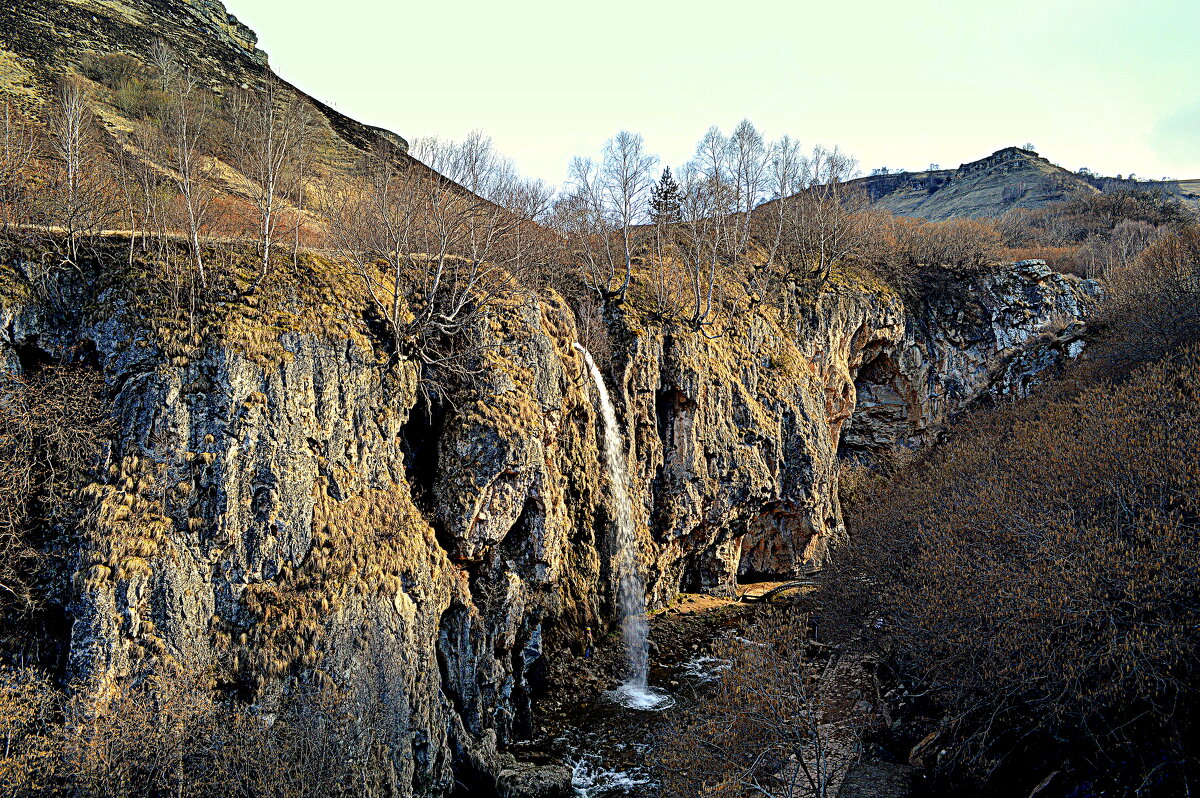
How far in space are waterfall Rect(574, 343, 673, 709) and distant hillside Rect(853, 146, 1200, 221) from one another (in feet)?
272

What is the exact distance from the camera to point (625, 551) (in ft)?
91.3

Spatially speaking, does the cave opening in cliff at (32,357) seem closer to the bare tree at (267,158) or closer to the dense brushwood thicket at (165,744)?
the bare tree at (267,158)

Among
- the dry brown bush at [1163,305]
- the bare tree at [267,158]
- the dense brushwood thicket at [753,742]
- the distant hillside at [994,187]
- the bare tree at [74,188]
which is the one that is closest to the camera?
the dense brushwood thicket at [753,742]

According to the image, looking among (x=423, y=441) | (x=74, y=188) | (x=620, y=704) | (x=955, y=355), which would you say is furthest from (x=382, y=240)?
(x=955, y=355)

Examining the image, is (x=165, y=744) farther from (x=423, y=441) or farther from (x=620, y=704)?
(x=620, y=704)

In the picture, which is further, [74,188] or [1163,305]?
[1163,305]

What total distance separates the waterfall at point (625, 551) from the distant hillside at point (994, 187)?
272 ft

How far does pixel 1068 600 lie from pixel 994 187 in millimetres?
117727

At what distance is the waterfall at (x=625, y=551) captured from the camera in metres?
26.1

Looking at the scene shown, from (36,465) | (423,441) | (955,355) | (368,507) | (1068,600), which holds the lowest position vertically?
(1068,600)

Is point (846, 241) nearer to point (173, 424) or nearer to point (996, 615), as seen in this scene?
point (996, 615)

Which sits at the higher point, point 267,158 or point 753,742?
point 267,158

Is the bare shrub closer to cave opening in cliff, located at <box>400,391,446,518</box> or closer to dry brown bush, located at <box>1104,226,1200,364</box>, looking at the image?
cave opening in cliff, located at <box>400,391,446,518</box>

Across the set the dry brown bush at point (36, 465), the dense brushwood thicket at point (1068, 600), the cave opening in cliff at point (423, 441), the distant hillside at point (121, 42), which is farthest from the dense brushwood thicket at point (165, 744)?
the distant hillside at point (121, 42)
